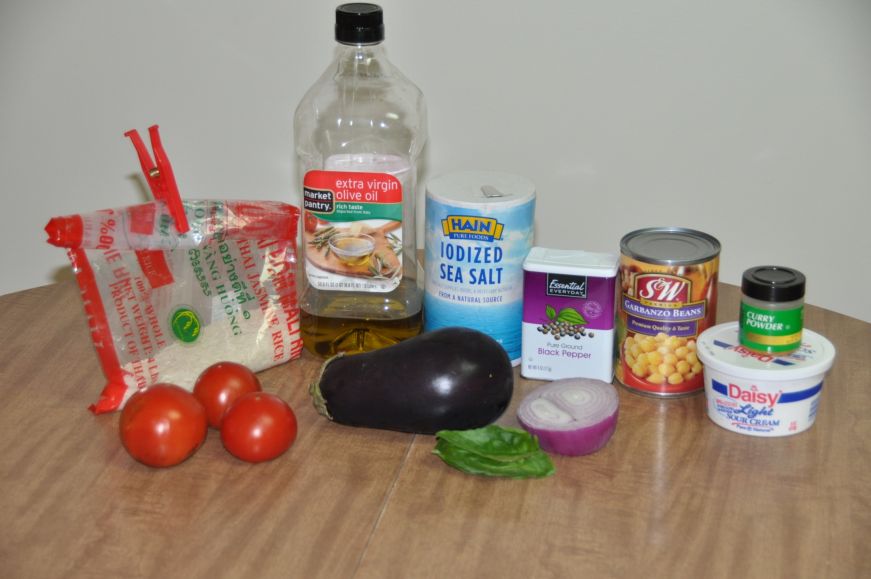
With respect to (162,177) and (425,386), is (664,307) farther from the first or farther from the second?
(162,177)

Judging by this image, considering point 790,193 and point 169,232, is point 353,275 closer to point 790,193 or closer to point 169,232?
point 169,232

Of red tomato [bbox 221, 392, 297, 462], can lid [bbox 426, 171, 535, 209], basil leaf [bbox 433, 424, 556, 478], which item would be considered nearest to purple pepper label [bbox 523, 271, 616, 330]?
can lid [bbox 426, 171, 535, 209]

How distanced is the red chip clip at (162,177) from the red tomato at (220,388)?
7.6 inches

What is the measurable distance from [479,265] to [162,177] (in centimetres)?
42

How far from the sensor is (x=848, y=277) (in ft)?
6.70

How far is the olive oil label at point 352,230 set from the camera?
139 cm

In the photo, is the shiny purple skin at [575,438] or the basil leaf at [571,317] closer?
the shiny purple skin at [575,438]

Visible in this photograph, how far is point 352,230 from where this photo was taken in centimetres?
141

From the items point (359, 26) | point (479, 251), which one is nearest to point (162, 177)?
point (359, 26)

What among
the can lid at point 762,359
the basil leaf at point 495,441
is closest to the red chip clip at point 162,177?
the basil leaf at point 495,441

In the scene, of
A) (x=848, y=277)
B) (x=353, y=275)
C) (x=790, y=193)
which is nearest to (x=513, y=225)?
(x=353, y=275)

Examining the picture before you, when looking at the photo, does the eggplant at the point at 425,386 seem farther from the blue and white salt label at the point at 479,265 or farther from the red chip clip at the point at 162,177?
the red chip clip at the point at 162,177

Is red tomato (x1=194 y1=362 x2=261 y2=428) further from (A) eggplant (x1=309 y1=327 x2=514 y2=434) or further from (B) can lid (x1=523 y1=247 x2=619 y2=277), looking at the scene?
(B) can lid (x1=523 y1=247 x2=619 y2=277)

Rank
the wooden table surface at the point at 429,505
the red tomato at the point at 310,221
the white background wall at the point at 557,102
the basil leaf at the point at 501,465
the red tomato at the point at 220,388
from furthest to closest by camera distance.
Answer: the white background wall at the point at 557,102, the red tomato at the point at 310,221, the red tomato at the point at 220,388, the basil leaf at the point at 501,465, the wooden table surface at the point at 429,505
